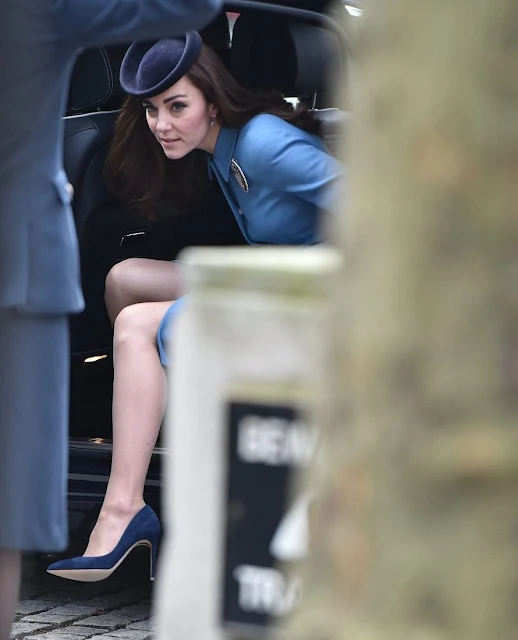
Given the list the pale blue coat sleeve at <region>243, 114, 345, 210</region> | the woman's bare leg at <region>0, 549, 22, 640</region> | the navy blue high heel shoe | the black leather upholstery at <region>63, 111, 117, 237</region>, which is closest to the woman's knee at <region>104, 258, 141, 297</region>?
the black leather upholstery at <region>63, 111, 117, 237</region>

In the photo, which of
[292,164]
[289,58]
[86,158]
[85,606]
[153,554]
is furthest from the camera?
[86,158]

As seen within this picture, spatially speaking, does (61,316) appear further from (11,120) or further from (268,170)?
(268,170)

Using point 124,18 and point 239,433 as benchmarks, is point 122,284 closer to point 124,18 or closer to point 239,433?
point 124,18

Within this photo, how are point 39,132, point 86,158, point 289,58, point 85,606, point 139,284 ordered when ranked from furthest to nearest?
point 86,158, point 139,284, point 289,58, point 85,606, point 39,132

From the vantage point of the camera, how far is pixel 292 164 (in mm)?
3584

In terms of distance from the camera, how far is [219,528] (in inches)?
58.6

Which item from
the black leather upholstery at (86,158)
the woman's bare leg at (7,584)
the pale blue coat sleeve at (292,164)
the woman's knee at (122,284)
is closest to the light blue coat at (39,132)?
the woman's bare leg at (7,584)

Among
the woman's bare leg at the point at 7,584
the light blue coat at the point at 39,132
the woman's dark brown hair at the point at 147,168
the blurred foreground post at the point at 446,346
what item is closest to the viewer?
the blurred foreground post at the point at 446,346

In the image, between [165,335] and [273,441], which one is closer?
[273,441]

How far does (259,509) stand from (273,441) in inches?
3.1

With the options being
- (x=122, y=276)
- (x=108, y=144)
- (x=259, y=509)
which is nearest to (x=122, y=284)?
(x=122, y=276)

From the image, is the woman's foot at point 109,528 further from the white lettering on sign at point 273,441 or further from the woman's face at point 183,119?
the white lettering on sign at point 273,441

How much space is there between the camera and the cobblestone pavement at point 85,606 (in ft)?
11.4

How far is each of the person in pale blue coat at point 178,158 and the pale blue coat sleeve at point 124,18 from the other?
0.89m
